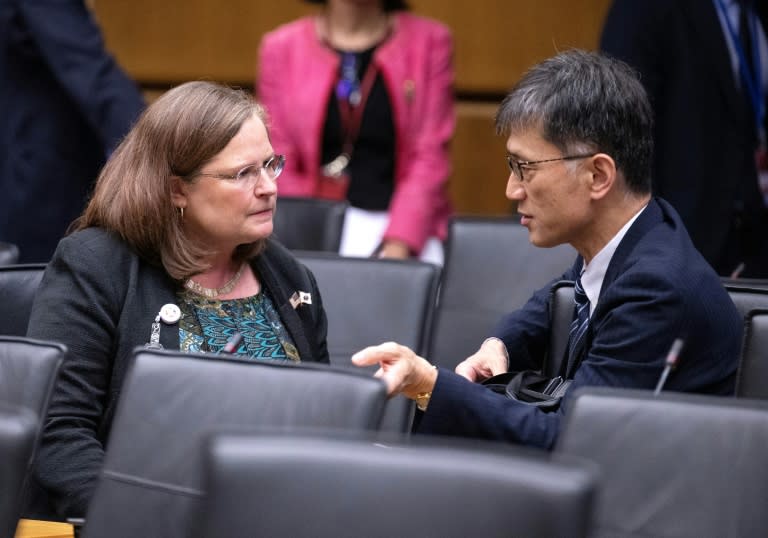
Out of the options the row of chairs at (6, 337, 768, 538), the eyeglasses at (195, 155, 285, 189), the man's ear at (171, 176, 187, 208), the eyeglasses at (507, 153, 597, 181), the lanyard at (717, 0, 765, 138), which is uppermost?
the lanyard at (717, 0, 765, 138)

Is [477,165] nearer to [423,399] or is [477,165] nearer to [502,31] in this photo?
[502,31]

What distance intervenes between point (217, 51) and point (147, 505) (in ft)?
13.3

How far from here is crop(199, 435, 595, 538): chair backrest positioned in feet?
4.50

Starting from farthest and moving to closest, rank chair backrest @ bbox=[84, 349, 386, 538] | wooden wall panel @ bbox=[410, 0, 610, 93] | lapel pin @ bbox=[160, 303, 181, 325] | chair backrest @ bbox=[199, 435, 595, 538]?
wooden wall panel @ bbox=[410, 0, 610, 93] < lapel pin @ bbox=[160, 303, 181, 325] < chair backrest @ bbox=[84, 349, 386, 538] < chair backrest @ bbox=[199, 435, 595, 538]

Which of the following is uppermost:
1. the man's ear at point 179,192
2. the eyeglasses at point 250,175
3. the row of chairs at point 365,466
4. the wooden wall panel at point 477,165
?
the eyeglasses at point 250,175

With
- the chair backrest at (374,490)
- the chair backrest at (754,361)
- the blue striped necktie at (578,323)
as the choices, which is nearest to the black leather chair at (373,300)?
the blue striped necktie at (578,323)

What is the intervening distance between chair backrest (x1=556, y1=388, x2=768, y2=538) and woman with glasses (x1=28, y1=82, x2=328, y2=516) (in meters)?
0.79

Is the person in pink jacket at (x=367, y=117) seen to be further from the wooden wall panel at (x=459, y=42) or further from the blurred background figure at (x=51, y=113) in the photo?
the wooden wall panel at (x=459, y=42)

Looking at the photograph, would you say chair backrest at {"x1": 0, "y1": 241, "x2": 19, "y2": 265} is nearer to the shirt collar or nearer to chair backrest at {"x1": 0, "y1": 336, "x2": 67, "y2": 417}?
chair backrest at {"x1": 0, "y1": 336, "x2": 67, "y2": 417}

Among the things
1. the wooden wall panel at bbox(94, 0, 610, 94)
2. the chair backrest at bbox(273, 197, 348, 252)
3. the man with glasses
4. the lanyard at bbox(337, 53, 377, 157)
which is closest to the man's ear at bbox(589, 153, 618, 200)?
the man with glasses

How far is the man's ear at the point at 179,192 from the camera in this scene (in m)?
2.53

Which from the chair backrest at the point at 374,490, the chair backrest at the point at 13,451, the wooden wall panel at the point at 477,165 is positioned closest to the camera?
the chair backrest at the point at 374,490

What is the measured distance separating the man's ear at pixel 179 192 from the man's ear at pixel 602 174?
2.63 ft

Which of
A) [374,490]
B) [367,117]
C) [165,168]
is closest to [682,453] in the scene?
[374,490]
